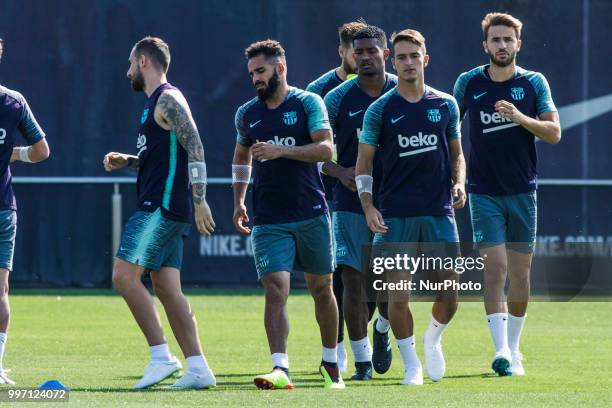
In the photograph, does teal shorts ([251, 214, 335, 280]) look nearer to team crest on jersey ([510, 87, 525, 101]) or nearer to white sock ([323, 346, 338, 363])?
white sock ([323, 346, 338, 363])

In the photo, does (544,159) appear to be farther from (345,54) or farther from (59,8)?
(345,54)

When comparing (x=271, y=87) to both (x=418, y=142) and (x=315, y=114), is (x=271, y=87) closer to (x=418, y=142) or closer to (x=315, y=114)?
(x=315, y=114)

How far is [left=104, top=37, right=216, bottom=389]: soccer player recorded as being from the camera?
9.63 m

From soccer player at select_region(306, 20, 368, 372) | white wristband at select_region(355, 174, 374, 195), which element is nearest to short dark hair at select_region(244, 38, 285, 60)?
white wristband at select_region(355, 174, 374, 195)

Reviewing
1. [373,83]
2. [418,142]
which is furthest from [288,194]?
[373,83]

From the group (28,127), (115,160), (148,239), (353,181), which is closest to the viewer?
(148,239)

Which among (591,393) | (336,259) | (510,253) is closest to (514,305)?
(510,253)

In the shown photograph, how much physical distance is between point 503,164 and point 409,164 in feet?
4.36

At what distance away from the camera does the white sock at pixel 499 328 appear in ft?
36.1

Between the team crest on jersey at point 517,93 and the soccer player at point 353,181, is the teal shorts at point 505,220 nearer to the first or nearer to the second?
the team crest on jersey at point 517,93

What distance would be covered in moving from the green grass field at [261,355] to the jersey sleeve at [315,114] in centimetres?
175

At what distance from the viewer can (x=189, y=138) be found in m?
9.62

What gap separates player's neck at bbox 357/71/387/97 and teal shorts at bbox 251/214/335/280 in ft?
4.64

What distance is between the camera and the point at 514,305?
37.8 ft
